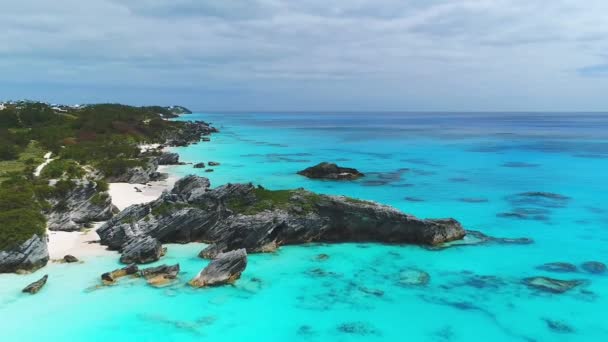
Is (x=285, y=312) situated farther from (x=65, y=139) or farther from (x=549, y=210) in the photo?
(x=65, y=139)

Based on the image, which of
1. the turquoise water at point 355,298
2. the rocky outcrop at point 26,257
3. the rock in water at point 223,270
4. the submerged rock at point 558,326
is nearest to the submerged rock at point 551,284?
the turquoise water at point 355,298

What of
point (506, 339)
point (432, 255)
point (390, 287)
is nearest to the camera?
point (506, 339)

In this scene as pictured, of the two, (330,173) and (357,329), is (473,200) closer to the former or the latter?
(330,173)

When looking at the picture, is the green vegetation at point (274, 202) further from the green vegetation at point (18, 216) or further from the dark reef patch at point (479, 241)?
the green vegetation at point (18, 216)

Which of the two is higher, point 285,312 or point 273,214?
point 273,214

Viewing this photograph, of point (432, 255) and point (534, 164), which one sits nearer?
point (432, 255)

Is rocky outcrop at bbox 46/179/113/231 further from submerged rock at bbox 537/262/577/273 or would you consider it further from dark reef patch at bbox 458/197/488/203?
dark reef patch at bbox 458/197/488/203

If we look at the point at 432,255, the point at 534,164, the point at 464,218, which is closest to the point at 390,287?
the point at 432,255
